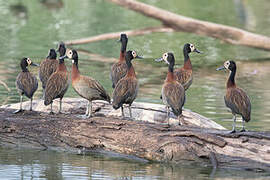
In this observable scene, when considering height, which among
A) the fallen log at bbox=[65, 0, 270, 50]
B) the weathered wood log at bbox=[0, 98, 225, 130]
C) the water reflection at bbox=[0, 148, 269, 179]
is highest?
the fallen log at bbox=[65, 0, 270, 50]

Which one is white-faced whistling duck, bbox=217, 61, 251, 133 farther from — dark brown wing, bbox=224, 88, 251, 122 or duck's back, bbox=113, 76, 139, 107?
duck's back, bbox=113, 76, 139, 107

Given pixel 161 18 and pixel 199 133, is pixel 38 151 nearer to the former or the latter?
pixel 199 133

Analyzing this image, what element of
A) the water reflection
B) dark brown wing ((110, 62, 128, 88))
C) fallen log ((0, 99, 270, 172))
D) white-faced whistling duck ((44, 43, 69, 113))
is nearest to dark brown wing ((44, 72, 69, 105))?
white-faced whistling duck ((44, 43, 69, 113))

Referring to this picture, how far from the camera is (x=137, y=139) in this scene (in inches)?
428

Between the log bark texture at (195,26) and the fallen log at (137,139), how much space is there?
32.8 ft

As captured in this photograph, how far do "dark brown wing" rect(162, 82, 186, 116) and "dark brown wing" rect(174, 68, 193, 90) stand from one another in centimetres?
169

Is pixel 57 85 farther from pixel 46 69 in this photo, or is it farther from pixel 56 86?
pixel 46 69

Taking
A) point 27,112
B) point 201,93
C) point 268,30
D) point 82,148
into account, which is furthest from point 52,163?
point 268,30

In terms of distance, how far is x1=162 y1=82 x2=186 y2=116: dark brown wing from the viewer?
11.0 meters

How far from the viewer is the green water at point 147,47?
1554 cm

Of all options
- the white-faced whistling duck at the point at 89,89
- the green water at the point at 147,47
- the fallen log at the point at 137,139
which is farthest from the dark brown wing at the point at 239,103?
the white-faced whistling duck at the point at 89,89

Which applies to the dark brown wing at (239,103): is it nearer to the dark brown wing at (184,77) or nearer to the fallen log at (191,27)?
the dark brown wing at (184,77)

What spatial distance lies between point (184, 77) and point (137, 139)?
8.76ft

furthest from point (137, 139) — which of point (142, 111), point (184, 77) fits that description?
point (184, 77)
